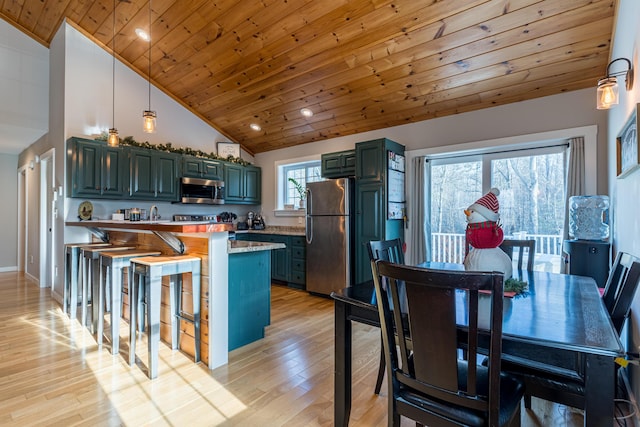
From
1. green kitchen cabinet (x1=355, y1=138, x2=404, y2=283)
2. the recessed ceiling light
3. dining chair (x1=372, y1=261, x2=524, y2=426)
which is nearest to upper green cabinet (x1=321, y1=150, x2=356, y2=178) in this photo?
green kitchen cabinet (x1=355, y1=138, x2=404, y2=283)

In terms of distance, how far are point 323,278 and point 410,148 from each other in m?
2.15

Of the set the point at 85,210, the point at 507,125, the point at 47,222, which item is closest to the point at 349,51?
the point at 507,125

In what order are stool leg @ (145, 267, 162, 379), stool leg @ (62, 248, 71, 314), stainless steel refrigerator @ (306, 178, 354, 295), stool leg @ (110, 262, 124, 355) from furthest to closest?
stainless steel refrigerator @ (306, 178, 354, 295) < stool leg @ (62, 248, 71, 314) < stool leg @ (110, 262, 124, 355) < stool leg @ (145, 267, 162, 379)

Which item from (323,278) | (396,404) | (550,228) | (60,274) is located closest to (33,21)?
(60,274)

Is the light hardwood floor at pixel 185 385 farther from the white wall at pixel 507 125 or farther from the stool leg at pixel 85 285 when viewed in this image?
the white wall at pixel 507 125

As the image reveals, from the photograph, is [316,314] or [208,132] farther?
[208,132]

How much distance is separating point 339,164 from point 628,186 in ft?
10.3

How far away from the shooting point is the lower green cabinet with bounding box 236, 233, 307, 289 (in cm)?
485

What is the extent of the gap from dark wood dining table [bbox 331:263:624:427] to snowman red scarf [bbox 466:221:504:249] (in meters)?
0.28

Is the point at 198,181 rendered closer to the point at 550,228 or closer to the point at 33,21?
the point at 33,21

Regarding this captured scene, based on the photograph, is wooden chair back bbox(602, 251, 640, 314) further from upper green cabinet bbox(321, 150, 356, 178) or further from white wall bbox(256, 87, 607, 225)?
upper green cabinet bbox(321, 150, 356, 178)

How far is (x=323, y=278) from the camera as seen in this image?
4.44 meters

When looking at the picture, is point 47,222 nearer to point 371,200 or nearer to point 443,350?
point 371,200

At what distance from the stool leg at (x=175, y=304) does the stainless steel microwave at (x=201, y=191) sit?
2.54 m
